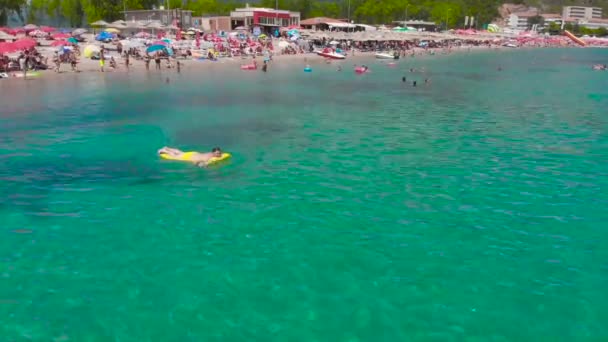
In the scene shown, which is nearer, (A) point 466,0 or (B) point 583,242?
(B) point 583,242

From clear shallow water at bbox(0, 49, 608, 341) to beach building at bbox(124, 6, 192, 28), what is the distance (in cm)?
6452

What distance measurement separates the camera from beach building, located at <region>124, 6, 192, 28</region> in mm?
85794

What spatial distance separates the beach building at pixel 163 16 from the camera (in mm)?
85794

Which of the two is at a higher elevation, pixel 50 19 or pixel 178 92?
pixel 50 19

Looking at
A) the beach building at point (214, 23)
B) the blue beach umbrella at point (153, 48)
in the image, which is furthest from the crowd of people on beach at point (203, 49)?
the beach building at point (214, 23)

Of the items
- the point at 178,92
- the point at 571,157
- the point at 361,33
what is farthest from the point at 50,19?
the point at 571,157

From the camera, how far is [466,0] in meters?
194

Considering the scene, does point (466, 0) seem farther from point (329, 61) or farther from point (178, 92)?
point (178, 92)

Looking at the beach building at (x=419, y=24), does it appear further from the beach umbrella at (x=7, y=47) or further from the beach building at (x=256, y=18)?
the beach umbrella at (x=7, y=47)

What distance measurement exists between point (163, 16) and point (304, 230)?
3289 inches

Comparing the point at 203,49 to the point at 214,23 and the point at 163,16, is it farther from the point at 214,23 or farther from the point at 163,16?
the point at 214,23

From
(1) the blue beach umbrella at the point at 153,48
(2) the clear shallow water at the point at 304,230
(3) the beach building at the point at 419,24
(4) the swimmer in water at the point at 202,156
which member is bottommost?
(2) the clear shallow water at the point at 304,230

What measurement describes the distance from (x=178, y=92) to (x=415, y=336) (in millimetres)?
31516

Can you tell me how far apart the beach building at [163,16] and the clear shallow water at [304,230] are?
64.5 meters
